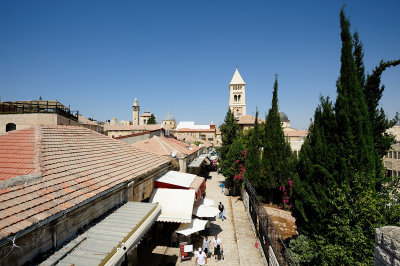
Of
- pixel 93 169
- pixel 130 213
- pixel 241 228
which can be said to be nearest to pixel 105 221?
pixel 130 213

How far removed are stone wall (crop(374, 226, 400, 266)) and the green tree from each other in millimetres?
13358

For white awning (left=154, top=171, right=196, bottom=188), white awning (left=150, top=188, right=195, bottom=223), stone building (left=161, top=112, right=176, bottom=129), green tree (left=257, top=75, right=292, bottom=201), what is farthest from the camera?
stone building (left=161, top=112, right=176, bottom=129)

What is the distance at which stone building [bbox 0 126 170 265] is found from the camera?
3881 millimetres

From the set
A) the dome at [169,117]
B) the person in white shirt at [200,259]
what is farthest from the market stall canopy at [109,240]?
the dome at [169,117]

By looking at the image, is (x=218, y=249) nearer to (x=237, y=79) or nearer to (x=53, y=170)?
(x=53, y=170)

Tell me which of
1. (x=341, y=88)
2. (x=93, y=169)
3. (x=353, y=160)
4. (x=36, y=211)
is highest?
(x=341, y=88)

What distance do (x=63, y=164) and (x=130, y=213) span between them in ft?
8.29

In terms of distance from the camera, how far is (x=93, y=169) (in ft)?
22.9

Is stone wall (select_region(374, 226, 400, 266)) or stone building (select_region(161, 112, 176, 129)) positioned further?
stone building (select_region(161, 112, 176, 129))

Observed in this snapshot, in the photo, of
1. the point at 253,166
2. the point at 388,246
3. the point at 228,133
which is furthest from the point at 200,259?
the point at 228,133

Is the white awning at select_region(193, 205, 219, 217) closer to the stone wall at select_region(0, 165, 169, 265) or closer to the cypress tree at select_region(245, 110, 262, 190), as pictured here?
the stone wall at select_region(0, 165, 169, 265)

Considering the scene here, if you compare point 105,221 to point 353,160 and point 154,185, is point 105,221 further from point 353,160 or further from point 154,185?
point 353,160

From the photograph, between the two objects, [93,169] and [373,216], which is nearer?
[373,216]

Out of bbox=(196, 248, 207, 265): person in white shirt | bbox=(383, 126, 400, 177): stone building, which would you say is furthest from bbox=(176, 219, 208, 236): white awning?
bbox=(383, 126, 400, 177): stone building
